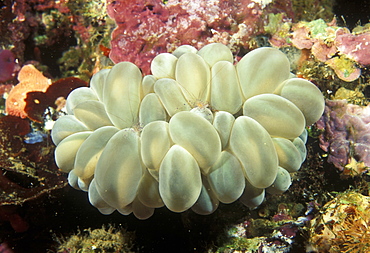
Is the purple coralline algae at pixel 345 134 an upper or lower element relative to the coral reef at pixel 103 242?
upper

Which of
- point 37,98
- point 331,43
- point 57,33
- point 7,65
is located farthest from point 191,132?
point 7,65

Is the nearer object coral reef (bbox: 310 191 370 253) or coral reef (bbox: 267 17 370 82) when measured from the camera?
coral reef (bbox: 310 191 370 253)

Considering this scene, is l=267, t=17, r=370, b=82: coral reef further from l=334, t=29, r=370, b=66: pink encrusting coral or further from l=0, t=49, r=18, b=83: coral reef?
l=0, t=49, r=18, b=83: coral reef

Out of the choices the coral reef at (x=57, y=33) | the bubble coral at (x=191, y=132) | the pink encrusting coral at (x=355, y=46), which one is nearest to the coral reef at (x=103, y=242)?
the bubble coral at (x=191, y=132)

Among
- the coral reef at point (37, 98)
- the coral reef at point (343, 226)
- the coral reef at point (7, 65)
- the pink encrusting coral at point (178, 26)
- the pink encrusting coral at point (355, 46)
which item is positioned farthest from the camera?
the coral reef at point (7, 65)

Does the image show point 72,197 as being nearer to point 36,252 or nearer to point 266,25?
point 36,252

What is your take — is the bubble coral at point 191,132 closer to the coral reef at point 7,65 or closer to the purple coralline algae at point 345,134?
the purple coralline algae at point 345,134

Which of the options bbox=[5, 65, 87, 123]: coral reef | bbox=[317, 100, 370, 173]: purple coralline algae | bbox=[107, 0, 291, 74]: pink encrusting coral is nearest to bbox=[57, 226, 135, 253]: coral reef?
bbox=[5, 65, 87, 123]: coral reef

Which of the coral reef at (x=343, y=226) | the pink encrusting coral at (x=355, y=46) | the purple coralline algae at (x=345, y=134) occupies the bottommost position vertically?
the coral reef at (x=343, y=226)
